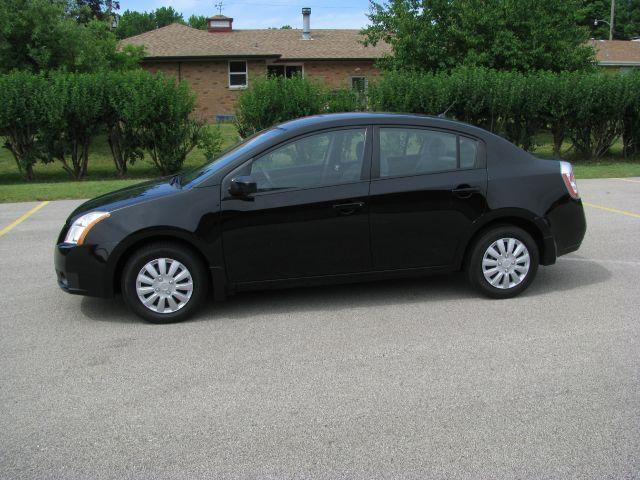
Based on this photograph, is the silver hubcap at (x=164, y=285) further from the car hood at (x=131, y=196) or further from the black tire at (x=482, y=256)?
the black tire at (x=482, y=256)

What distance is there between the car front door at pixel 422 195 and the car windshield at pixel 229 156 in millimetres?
977

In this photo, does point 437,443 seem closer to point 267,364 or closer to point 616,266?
point 267,364

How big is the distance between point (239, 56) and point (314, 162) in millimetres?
27628

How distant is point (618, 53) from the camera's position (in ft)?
147

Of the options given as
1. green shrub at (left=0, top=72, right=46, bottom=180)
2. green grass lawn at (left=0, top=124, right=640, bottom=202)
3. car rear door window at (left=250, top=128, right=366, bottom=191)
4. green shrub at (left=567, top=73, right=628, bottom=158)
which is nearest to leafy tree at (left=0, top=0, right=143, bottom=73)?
green grass lawn at (left=0, top=124, right=640, bottom=202)

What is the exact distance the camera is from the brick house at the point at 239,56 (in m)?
31.5

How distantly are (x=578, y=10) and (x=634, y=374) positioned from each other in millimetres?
23657

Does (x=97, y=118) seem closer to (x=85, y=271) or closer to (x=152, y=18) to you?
(x=85, y=271)

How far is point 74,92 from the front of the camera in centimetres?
1451

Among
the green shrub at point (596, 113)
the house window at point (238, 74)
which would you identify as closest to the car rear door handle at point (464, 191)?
the green shrub at point (596, 113)

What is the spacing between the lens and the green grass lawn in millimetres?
12930

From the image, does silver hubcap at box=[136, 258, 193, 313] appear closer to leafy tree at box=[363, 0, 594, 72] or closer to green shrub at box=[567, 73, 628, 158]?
green shrub at box=[567, 73, 628, 158]

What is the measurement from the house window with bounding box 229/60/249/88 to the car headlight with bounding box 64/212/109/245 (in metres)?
27.8

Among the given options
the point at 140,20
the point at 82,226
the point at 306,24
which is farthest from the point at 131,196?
the point at 140,20
